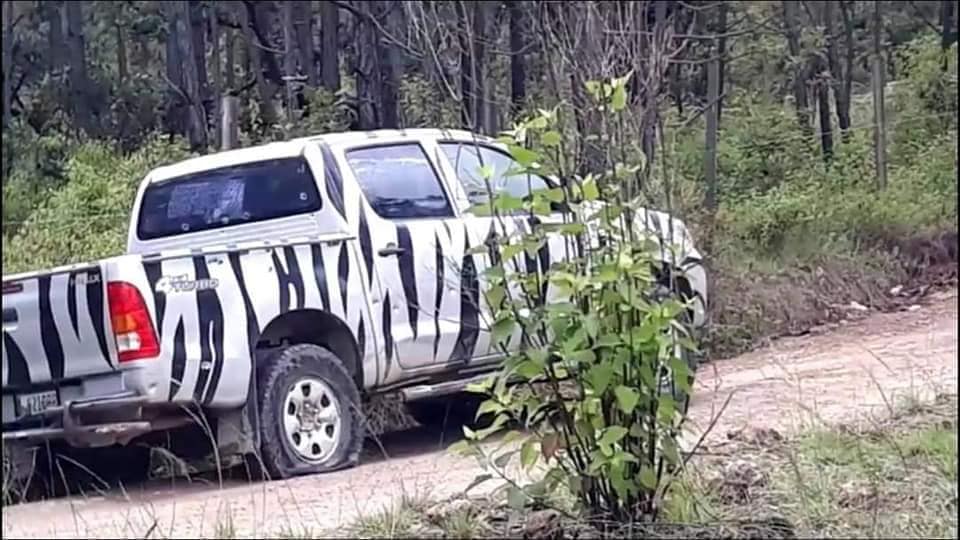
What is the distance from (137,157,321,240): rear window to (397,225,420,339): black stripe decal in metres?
0.49

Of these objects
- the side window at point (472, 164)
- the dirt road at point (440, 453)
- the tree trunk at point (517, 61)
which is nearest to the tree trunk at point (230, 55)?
the tree trunk at point (517, 61)

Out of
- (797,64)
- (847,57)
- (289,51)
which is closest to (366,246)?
(797,64)

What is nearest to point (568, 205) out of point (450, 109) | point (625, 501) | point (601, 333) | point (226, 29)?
point (601, 333)

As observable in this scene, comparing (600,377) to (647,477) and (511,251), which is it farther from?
(511,251)

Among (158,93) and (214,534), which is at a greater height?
(158,93)

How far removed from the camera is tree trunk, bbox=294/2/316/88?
64.3 feet

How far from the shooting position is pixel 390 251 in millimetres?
7562

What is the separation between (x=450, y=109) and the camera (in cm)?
1073

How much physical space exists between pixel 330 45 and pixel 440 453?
40.6 feet

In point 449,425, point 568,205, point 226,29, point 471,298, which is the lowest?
point 449,425

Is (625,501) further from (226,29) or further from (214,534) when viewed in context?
(226,29)

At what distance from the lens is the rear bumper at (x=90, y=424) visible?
632 centimetres

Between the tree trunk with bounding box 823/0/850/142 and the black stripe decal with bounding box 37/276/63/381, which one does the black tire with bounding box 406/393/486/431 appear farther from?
the tree trunk with bounding box 823/0/850/142

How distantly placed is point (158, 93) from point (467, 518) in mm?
15738
